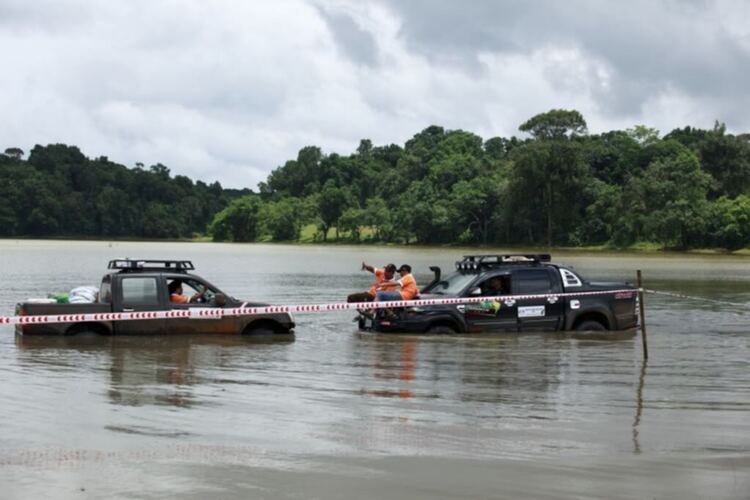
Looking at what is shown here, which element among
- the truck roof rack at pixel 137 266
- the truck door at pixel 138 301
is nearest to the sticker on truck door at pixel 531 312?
the truck roof rack at pixel 137 266

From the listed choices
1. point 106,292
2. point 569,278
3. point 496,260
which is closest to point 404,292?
point 496,260

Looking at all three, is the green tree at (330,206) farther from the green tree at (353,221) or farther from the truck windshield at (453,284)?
the truck windshield at (453,284)

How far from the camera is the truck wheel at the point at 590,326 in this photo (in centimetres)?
1884

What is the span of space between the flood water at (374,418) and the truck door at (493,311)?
0.42 m

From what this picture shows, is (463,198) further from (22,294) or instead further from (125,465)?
(125,465)

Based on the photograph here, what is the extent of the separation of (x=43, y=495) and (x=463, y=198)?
396 feet

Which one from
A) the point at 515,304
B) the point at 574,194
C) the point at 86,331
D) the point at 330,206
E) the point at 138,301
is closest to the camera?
the point at 86,331

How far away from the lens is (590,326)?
744 inches

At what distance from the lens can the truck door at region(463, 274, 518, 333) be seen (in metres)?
18.1

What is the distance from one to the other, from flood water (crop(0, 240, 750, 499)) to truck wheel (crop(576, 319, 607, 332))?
3.08ft

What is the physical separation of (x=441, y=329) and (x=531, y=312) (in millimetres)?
1732

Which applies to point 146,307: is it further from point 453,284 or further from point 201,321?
point 453,284

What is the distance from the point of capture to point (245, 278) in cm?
4506

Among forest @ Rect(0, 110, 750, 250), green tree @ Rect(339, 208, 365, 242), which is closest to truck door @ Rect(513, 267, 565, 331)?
forest @ Rect(0, 110, 750, 250)
